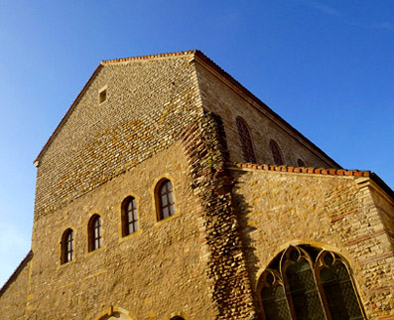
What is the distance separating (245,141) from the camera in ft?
40.9

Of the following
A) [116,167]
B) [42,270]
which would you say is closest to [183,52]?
[116,167]

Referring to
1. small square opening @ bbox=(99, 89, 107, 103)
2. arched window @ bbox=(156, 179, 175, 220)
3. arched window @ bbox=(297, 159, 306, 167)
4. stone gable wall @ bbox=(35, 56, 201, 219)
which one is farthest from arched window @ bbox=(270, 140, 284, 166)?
small square opening @ bbox=(99, 89, 107, 103)

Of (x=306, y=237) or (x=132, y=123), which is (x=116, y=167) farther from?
(x=306, y=237)

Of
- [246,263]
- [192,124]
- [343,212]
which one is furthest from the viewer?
[192,124]

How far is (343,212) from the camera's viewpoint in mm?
7527

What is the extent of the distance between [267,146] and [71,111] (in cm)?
944

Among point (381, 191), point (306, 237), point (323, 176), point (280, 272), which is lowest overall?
point (280, 272)

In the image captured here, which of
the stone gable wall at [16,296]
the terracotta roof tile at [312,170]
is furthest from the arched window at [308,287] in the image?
the stone gable wall at [16,296]

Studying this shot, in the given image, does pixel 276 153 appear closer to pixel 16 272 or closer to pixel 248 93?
pixel 248 93

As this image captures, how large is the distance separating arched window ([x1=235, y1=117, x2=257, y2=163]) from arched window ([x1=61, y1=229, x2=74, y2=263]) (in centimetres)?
729

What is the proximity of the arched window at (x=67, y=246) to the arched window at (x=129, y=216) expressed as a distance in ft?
9.78

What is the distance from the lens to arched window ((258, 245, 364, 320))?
7184 millimetres

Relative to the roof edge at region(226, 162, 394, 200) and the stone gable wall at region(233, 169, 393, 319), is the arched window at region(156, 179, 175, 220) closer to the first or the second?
the stone gable wall at region(233, 169, 393, 319)

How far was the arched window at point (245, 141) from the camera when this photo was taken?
12.0 m
